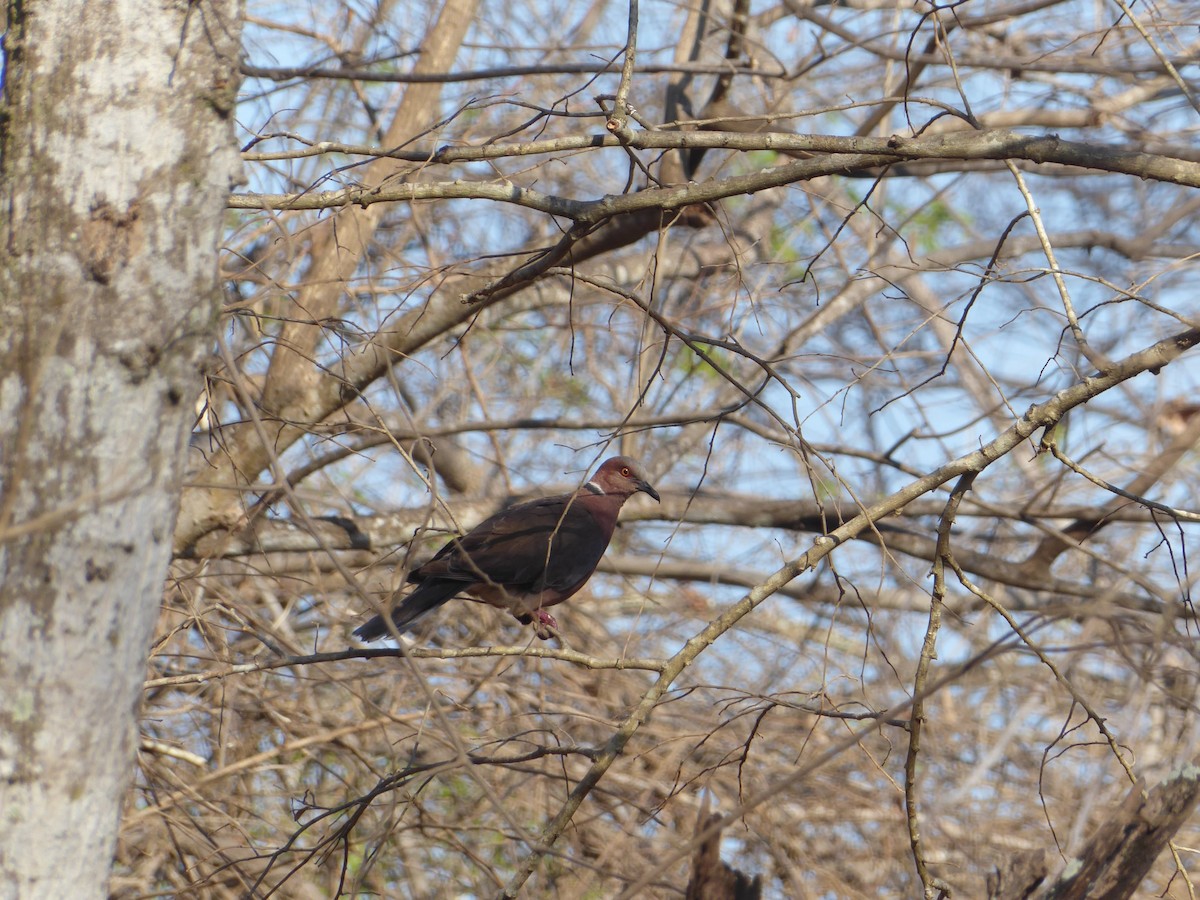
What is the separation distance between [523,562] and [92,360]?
275 centimetres

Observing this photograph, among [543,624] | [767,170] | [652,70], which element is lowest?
[543,624]

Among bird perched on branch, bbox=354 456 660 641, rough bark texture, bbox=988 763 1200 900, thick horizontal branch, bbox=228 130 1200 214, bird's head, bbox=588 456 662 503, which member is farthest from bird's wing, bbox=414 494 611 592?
rough bark texture, bbox=988 763 1200 900

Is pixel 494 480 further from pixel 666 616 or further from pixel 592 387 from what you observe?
pixel 666 616

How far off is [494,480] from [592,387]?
85 cm

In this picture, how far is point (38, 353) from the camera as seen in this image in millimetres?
1710

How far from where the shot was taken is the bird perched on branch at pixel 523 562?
4125mm

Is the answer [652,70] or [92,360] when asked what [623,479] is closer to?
[652,70]

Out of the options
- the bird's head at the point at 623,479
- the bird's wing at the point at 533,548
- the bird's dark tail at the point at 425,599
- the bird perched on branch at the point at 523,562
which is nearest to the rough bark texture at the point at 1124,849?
the bird perched on branch at the point at 523,562

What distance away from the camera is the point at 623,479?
5172 millimetres

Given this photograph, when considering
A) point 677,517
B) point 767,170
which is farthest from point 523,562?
point 767,170

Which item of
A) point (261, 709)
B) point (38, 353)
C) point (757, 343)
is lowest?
point (261, 709)

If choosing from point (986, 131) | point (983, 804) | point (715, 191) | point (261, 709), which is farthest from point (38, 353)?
point (983, 804)

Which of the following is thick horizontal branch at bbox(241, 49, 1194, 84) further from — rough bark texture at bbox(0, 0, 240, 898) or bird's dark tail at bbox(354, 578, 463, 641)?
rough bark texture at bbox(0, 0, 240, 898)

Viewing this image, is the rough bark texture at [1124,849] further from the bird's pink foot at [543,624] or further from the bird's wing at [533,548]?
the bird's wing at [533,548]
